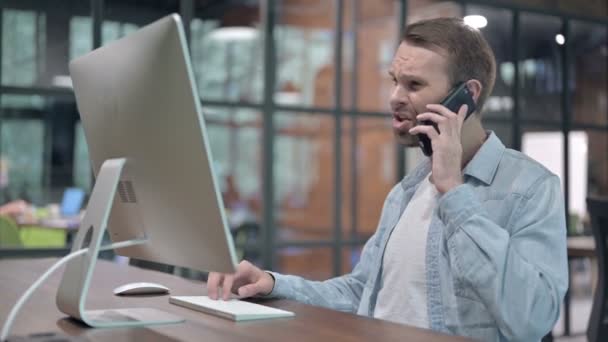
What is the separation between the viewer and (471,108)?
66.2 inches

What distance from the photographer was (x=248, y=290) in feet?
5.40

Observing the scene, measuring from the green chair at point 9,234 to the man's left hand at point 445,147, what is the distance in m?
3.23

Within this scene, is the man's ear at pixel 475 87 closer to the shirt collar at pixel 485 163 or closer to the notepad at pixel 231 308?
the shirt collar at pixel 485 163

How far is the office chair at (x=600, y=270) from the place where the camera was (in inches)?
116

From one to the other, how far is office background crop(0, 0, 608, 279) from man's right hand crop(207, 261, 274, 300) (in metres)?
2.97

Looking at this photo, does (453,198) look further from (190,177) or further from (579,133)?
(579,133)

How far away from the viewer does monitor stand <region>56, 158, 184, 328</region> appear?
1.30 meters

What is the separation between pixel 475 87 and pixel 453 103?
0.10m

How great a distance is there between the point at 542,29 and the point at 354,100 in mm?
1984

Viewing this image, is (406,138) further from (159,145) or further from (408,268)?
(159,145)

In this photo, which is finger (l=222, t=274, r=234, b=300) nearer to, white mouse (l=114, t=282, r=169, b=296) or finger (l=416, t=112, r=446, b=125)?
white mouse (l=114, t=282, r=169, b=296)

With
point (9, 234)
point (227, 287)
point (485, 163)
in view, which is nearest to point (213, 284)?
point (227, 287)

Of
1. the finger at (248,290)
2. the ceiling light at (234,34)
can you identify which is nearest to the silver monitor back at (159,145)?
the finger at (248,290)

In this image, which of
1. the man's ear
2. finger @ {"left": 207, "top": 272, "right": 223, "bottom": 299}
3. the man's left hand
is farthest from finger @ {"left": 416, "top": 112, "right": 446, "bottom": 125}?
finger @ {"left": 207, "top": 272, "right": 223, "bottom": 299}
